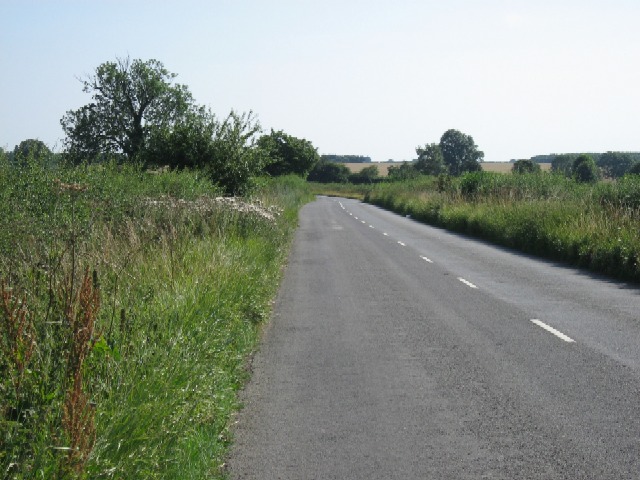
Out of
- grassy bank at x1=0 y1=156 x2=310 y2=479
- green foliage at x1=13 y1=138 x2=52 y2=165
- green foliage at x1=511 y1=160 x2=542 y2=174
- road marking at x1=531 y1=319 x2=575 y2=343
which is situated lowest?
road marking at x1=531 y1=319 x2=575 y2=343

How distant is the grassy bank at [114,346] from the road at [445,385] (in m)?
0.49

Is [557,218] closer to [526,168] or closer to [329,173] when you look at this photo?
[526,168]

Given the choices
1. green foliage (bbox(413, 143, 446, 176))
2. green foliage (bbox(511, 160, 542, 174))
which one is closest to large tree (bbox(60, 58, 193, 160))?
green foliage (bbox(511, 160, 542, 174))

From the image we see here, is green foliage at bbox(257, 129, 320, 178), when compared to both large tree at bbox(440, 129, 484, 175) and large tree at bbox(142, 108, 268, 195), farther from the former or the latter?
large tree at bbox(142, 108, 268, 195)

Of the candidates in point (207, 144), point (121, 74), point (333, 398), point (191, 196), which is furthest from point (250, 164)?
point (121, 74)

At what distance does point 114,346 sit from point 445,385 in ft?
11.8

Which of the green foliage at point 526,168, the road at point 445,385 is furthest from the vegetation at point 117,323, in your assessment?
the green foliage at point 526,168

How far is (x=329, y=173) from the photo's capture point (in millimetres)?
173875

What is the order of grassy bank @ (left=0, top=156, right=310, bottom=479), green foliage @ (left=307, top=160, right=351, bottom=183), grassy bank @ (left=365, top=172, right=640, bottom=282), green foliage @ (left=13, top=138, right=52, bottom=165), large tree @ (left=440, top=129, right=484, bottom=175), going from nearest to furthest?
grassy bank @ (left=0, top=156, right=310, bottom=479)
green foliage @ (left=13, top=138, right=52, bottom=165)
grassy bank @ (left=365, top=172, right=640, bottom=282)
green foliage @ (left=307, top=160, right=351, bottom=183)
large tree @ (left=440, top=129, right=484, bottom=175)

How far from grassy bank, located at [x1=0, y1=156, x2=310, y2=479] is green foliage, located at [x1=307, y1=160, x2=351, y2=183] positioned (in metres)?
159

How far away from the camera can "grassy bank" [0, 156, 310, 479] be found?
4.54 m

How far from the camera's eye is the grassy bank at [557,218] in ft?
68.1

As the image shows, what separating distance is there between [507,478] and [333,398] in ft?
8.34

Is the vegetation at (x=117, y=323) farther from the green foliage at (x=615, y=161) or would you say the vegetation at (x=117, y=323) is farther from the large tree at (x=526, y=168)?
the green foliage at (x=615, y=161)
